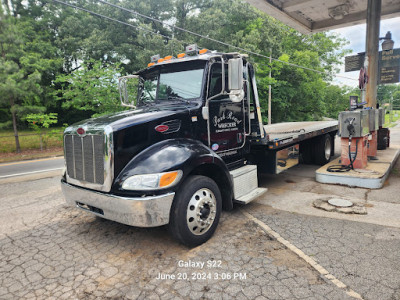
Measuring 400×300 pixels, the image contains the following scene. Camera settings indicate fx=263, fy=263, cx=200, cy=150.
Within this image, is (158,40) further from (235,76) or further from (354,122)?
(235,76)

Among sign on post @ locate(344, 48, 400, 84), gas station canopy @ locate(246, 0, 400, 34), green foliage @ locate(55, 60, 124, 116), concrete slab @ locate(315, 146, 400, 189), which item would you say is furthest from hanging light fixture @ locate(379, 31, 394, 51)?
green foliage @ locate(55, 60, 124, 116)

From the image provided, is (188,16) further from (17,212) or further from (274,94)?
(17,212)

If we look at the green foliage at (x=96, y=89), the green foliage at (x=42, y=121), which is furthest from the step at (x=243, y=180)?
the green foliage at (x=42, y=121)

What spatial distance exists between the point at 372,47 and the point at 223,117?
663cm

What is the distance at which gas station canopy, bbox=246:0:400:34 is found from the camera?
29.0ft

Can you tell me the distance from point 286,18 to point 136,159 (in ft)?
30.3

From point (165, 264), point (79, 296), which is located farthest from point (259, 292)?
point (79, 296)

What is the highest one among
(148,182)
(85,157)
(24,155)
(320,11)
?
(320,11)

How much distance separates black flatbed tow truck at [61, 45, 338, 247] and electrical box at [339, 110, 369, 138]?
8.60 ft

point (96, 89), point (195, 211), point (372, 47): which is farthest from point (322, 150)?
point (96, 89)

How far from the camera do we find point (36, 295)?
8.39ft

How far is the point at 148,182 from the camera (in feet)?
9.72

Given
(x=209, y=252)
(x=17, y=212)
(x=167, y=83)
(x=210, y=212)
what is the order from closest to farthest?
(x=209, y=252) → (x=210, y=212) → (x=167, y=83) → (x=17, y=212)

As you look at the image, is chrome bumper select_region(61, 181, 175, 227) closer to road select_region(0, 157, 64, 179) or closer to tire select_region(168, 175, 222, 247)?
tire select_region(168, 175, 222, 247)
